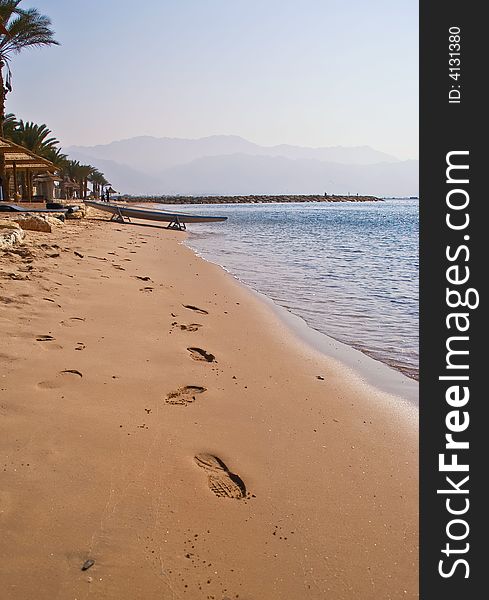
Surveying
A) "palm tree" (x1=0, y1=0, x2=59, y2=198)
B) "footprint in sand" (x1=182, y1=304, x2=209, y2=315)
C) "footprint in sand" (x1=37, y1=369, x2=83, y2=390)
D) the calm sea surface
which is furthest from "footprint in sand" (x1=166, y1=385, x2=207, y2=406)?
"palm tree" (x1=0, y1=0, x2=59, y2=198)

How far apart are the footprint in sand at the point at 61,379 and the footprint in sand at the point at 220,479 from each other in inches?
45.0

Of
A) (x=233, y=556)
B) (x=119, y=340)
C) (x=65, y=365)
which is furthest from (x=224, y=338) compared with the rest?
(x=233, y=556)

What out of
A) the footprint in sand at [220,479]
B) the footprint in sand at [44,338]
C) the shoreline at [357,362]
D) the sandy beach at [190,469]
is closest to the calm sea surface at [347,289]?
the shoreline at [357,362]

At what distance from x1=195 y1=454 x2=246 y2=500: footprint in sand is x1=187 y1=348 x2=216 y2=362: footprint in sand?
1.62m

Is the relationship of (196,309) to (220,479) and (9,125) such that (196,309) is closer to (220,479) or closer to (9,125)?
(220,479)

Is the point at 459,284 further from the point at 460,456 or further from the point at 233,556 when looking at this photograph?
the point at 233,556

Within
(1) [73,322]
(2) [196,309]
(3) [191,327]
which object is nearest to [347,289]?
(2) [196,309]

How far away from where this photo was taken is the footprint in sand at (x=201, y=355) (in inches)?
172

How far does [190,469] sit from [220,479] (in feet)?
0.51

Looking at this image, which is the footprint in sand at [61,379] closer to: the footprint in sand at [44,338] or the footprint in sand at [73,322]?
the footprint in sand at [44,338]

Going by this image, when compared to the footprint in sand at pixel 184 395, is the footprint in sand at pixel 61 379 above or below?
above

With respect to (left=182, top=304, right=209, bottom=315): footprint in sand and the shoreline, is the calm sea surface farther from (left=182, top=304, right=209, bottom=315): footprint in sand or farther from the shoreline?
(left=182, top=304, right=209, bottom=315): footprint in sand

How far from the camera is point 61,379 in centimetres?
345

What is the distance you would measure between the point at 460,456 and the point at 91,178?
254ft
